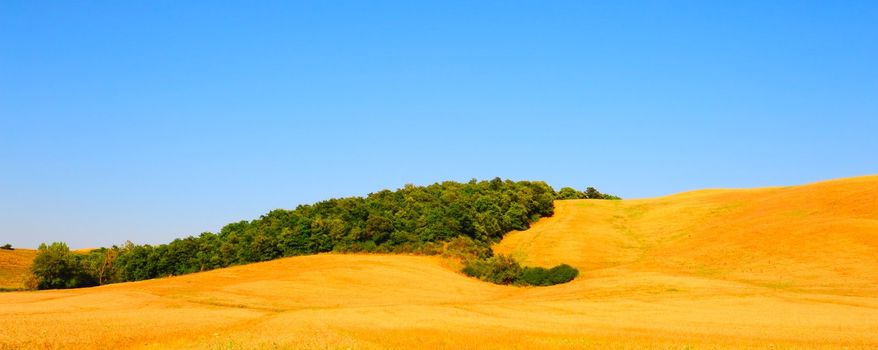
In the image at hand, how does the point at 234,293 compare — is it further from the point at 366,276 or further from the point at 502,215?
the point at 502,215

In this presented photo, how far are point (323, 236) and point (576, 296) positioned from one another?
3946cm

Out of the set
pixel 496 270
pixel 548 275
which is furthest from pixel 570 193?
pixel 548 275

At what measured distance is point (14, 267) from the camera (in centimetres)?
10138

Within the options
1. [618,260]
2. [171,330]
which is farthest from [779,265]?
[171,330]

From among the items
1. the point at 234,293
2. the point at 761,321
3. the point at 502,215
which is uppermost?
the point at 502,215

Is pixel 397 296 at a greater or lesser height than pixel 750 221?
lesser

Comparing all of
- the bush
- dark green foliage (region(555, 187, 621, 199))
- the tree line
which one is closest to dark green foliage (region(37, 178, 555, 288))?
the tree line

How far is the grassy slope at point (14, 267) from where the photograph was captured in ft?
283

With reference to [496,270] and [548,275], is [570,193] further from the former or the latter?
[548,275]

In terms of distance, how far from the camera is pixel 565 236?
84.1 metres

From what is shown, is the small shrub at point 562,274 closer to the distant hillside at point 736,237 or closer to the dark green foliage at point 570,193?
the distant hillside at point 736,237

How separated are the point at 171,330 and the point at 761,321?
2583cm

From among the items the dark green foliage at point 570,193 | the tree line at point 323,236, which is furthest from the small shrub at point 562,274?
the dark green foliage at point 570,193

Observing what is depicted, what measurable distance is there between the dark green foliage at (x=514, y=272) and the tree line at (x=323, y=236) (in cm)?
579
